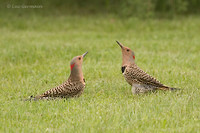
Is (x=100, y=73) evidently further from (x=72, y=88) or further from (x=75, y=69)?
(x=72, y=88)

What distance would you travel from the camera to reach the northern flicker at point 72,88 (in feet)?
21.8

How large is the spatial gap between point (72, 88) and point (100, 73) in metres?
2.60

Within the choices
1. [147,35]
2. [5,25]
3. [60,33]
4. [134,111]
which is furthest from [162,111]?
[5,25]

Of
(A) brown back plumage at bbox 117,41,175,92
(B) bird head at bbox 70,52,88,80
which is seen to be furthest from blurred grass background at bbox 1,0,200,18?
(B) bird head at bbox 70,52,88,80

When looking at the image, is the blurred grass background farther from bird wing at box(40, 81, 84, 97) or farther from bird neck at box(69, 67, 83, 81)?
bird wing at box(40, 81, 84, 97)

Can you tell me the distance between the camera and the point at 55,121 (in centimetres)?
561

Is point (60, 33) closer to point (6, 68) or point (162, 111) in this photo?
point (6, 68)

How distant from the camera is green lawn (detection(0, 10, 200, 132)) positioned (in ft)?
18.1

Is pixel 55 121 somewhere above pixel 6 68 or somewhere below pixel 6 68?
below

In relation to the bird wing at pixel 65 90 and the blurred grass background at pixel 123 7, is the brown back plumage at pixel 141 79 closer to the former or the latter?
the bird wing at pixel 65 90

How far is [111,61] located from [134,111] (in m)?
5.16

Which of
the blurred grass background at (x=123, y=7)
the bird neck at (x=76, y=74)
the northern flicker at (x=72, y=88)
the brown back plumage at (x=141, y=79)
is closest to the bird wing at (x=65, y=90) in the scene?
the northern flicker at (x=72, y=88)

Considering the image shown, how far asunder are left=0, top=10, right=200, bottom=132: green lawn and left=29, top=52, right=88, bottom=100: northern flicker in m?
0.16

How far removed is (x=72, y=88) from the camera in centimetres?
671
